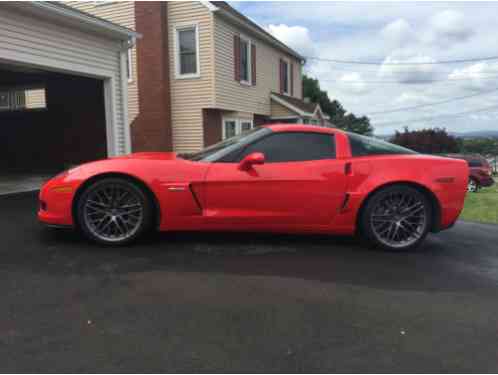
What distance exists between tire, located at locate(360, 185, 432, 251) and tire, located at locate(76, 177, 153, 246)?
227 cm

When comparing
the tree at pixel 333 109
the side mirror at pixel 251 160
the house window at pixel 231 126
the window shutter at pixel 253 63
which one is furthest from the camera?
the tree at pixel 333 109

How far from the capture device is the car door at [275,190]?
4.13 meters

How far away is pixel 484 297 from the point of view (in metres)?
3.12

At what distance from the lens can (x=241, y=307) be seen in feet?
9.25

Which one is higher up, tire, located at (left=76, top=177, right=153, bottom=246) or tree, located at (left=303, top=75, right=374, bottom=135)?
tree, located at (left=303, top=75, right=374, bottom=135)

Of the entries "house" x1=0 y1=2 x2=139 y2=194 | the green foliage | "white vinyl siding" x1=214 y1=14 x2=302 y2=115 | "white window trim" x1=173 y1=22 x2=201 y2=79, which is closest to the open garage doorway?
"house" x1=0 y1=2 x2=139 y2=194

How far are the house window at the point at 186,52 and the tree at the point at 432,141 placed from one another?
70.9 ft

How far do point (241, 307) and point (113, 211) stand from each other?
1.90m

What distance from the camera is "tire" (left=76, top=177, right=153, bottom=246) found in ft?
13.3

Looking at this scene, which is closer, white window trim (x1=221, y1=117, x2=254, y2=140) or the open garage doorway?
the open garage doorway

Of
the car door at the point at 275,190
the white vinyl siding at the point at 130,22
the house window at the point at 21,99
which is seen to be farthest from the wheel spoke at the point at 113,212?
the house window at the point at 21,99

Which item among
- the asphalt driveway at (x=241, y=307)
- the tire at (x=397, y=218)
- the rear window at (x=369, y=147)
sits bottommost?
the asphalt driveway at (x=241, y=307)

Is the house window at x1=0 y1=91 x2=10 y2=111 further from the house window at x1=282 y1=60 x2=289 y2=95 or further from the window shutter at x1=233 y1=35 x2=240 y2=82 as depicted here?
the house window at x1=282 y1=60 x2=289 y2=95

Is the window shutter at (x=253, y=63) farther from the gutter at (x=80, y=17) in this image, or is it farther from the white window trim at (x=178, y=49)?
the gutter at (x=80, y=17)
